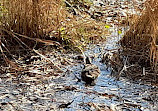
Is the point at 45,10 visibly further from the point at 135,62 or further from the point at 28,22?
the point at 135,62

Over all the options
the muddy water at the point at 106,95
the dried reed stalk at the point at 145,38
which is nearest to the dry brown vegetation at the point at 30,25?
the muddy water at the point at 106,95

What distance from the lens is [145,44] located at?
3.50m

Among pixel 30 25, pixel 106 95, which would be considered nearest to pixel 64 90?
pixel 106 95

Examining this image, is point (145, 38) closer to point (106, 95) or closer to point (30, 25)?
point (106, 95)

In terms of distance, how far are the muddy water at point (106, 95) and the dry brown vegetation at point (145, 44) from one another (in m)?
0.24

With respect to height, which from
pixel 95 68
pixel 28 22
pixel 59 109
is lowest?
pixel 59 109

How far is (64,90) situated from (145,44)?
1237 mm

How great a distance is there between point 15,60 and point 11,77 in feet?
1.29

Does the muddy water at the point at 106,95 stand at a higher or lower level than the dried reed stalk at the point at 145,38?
lower

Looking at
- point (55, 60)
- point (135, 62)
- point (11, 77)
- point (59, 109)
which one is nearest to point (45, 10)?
point (55, 60)

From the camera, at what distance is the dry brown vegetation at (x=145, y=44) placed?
10.5 feet

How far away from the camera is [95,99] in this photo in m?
2.76

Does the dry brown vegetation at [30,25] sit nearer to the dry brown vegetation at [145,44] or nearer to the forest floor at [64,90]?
the forest floor at [64,90]

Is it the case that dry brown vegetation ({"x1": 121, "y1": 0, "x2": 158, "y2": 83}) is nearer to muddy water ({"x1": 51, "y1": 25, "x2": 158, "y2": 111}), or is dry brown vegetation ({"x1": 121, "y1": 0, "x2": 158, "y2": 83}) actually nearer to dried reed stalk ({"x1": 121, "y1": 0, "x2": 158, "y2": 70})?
dried reed stalk ({"x1": 121, "y1": 0, "x2": 158, "y2": 70})
